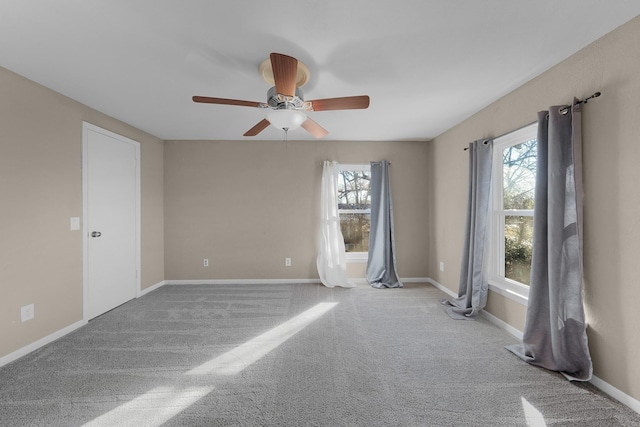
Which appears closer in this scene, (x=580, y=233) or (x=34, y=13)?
(x=34, y=13)

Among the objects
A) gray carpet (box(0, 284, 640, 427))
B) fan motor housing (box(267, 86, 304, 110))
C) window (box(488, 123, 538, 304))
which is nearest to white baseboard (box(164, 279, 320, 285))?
gray carpet (box(0, 284, 640, 427))

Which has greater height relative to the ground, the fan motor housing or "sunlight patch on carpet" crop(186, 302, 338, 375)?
the fan motor housing

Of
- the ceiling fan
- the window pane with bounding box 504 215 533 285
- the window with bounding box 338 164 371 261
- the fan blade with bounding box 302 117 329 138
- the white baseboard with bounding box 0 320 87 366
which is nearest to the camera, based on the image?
the ceiling fan

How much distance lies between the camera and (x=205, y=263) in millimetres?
4191

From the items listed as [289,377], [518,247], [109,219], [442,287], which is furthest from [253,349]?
[442,287]

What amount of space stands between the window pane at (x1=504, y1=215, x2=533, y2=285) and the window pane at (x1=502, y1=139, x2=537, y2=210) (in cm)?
15

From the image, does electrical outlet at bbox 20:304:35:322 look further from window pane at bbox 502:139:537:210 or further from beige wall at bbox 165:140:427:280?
window pane at bbox 502:139:537:210

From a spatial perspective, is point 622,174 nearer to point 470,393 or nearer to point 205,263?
point 470,393

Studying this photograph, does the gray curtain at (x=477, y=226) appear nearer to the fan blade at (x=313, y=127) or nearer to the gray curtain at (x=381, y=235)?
the gray curtain at (x=381, y=235)

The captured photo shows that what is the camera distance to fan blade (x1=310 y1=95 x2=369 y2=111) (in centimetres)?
186

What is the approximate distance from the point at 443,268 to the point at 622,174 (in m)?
2.48

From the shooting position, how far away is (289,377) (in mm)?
1890

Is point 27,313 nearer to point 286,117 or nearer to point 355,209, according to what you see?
point 286,117

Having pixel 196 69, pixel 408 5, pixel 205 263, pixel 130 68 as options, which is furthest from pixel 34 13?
pixel 205 263
